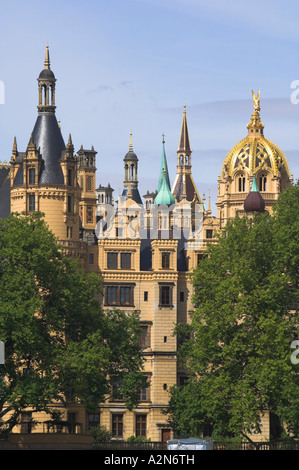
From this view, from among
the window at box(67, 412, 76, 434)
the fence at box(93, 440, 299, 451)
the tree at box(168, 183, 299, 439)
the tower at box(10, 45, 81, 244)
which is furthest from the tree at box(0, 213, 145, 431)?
the tower at box(10, 45, 81, 244)

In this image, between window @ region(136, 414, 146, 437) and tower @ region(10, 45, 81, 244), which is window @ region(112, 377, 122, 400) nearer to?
window @ region(136, 414, 146, 437)

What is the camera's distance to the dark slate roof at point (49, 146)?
184 m

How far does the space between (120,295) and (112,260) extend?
3.42 meters

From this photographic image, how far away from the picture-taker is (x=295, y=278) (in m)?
167

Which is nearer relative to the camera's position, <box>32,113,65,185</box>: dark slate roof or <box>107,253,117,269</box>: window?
<box>32,113,65,185</box>: dark slate roof

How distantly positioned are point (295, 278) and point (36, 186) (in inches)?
1161

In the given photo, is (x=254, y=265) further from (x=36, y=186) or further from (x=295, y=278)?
(x=36, y=186)

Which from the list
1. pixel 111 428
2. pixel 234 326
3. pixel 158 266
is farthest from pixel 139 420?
pixel 234 326

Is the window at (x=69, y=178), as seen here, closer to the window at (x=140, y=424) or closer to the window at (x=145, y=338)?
the window at (x=145, y=338)

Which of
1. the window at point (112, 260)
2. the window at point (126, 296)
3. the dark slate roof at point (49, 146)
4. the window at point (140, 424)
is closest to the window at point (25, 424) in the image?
the window at point (140, 424)

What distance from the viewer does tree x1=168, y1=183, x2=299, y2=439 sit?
526 ft

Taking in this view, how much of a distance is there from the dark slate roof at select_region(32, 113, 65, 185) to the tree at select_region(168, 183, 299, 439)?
1969cm

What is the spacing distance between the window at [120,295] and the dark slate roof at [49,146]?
39.8 feet

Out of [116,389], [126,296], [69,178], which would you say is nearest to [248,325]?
[116,389]
